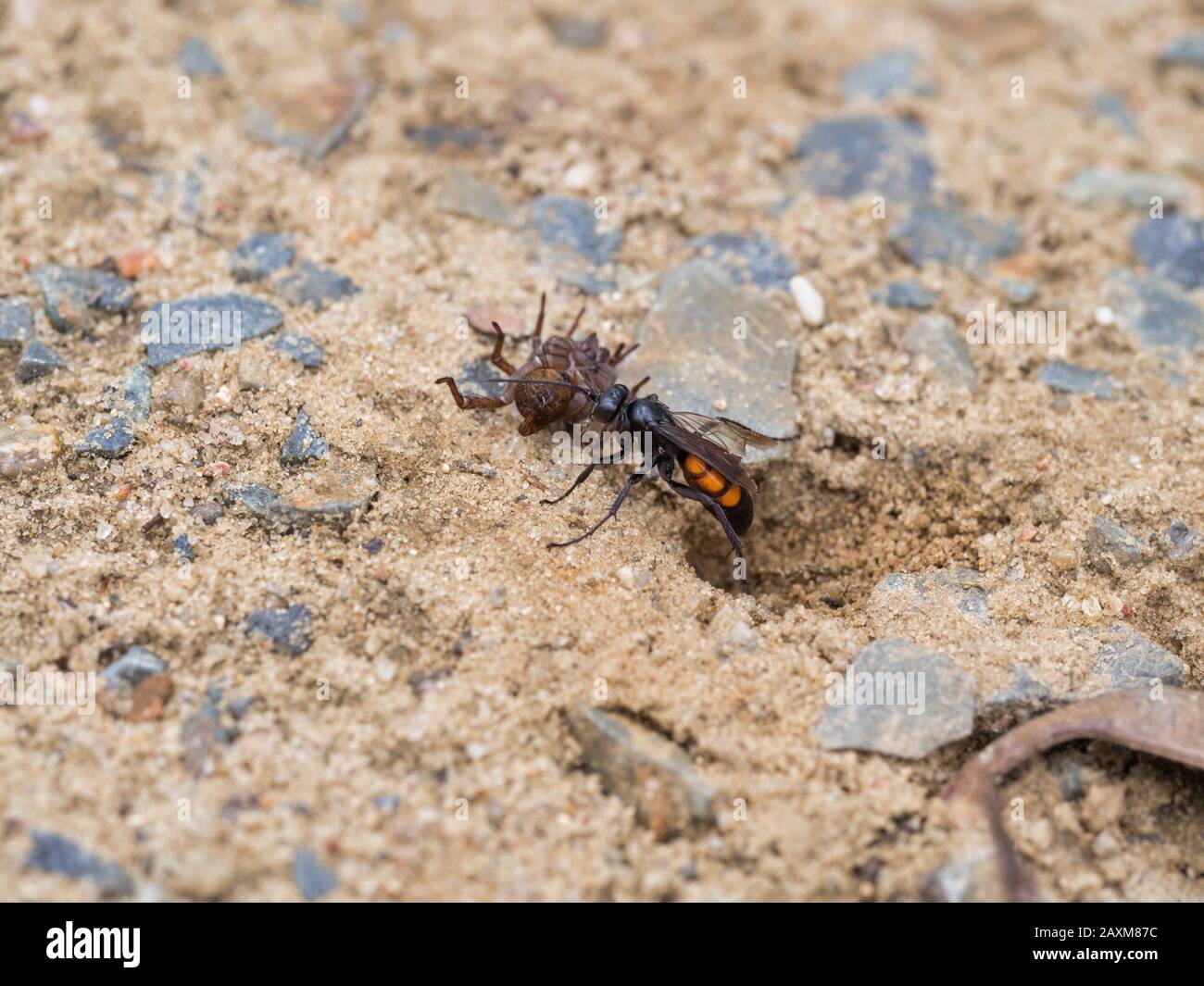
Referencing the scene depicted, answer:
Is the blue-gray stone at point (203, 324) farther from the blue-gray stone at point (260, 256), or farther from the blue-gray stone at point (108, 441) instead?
the blue-gray stone at point (108, 441)

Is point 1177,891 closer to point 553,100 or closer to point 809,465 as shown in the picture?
point 809,465

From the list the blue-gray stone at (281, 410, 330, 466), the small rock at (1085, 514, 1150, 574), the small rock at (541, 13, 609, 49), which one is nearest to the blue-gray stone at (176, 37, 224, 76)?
the small rock at (541, 13, 609, 49)

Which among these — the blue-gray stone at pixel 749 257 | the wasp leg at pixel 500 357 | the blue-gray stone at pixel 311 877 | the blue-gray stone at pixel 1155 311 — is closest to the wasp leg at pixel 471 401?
the wasp leg at pixel 500 357

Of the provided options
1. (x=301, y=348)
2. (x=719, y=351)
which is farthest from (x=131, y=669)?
(x=719, y=351)

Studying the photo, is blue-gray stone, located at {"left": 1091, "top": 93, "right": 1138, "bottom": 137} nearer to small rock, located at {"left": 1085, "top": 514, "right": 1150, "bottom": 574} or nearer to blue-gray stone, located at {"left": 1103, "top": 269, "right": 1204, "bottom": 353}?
blue-gray stone, located at {"left": 1103, "top": 269, "right": 1204, "bottom": 353}
